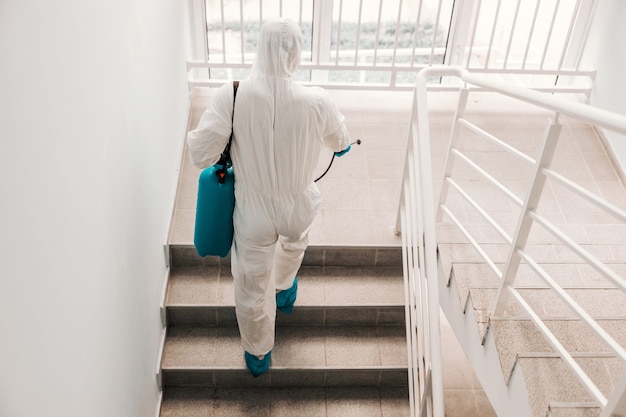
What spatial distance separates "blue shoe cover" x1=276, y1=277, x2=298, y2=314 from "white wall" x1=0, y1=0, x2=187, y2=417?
0.61 metres

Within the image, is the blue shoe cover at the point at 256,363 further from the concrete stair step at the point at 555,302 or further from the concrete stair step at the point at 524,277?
the concrete stair step at the point at 555,302

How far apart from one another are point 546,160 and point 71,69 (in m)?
1.45

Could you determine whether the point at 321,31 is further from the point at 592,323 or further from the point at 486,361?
the point at 592,323

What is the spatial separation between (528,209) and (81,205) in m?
1.41

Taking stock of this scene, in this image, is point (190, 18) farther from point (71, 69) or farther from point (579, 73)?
point (579, 73)

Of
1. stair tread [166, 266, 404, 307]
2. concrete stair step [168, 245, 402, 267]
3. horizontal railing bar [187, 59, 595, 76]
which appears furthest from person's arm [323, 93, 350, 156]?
horizontal railing bar [187, 59, 595, 76]

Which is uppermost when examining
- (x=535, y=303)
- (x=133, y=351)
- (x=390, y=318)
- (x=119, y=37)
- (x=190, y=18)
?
(x=119, y=37)

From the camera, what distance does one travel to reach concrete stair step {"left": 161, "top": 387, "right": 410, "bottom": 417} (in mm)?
3186

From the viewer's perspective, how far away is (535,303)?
7.98ft

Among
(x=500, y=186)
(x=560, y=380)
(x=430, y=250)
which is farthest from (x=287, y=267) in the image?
(x=560, y=380)

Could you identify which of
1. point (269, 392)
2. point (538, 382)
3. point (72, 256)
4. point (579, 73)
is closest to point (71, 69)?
point (72, 256)

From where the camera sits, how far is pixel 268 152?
2.53 meters

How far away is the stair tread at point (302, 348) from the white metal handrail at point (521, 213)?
63 cm

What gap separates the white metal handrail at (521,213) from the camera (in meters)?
1.66
